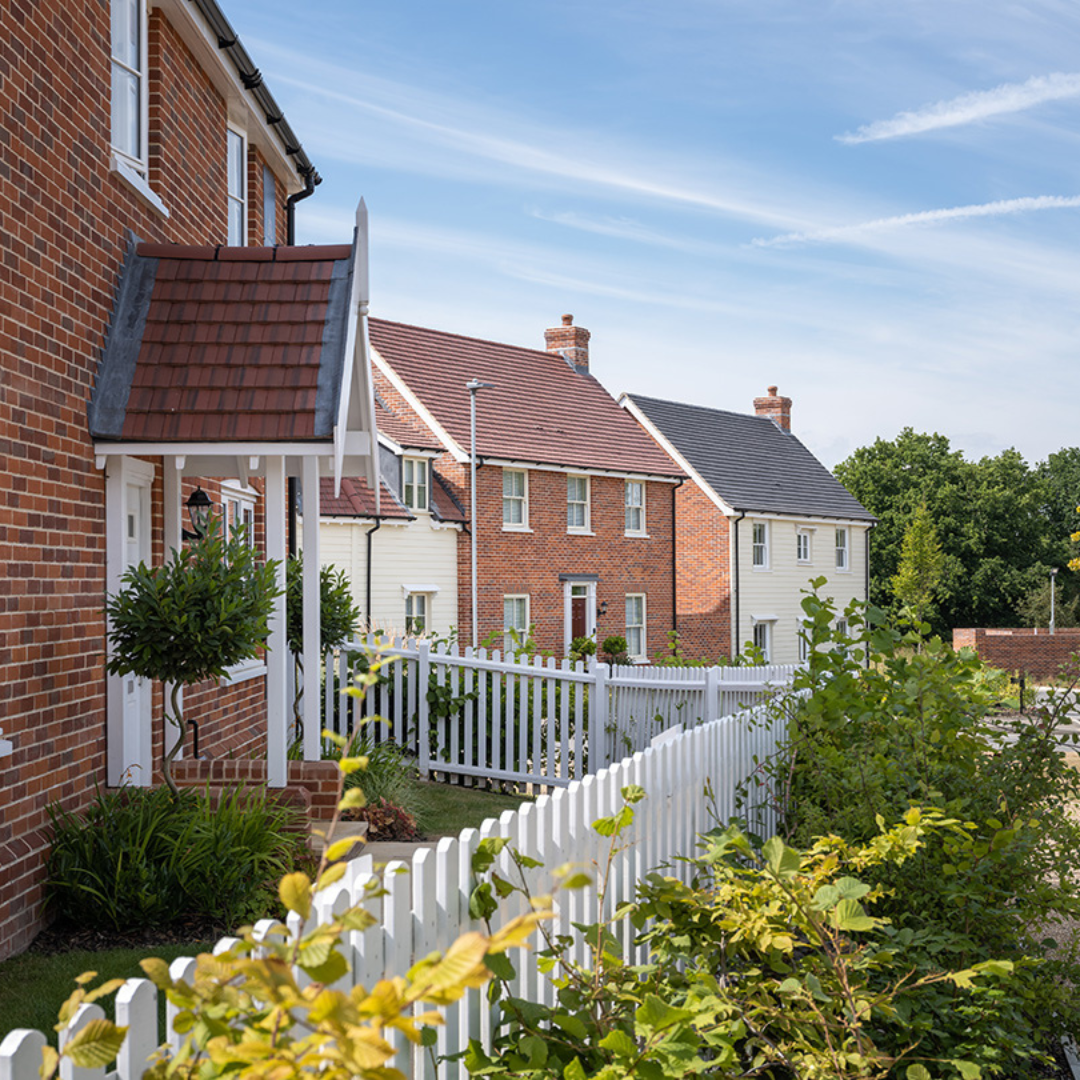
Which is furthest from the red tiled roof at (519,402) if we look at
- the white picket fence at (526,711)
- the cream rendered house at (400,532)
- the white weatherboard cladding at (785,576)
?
the white picket fence at (526,711)

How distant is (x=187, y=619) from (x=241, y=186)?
263 inches

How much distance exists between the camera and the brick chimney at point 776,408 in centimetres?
4569

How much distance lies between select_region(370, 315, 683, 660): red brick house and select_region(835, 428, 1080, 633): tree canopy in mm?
34051

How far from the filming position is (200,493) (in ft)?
28.4

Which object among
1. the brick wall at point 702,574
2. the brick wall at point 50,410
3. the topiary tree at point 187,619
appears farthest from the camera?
the brick wall at point 702,574

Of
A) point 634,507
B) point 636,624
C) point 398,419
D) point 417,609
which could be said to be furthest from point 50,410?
point 636,624

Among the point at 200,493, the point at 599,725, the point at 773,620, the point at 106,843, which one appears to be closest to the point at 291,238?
the point at 200,493

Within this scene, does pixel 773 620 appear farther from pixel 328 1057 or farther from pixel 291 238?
pixel 328 1057

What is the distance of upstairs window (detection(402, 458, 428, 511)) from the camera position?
87.6 ft

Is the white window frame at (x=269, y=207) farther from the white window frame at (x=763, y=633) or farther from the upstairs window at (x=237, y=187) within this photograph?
the white window frame at (x=763, y=633)

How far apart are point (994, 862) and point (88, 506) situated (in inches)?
224

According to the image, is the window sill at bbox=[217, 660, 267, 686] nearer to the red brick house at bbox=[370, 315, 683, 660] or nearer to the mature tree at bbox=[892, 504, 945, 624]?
the red brick house at bbox=[370, 315, 683, 660]

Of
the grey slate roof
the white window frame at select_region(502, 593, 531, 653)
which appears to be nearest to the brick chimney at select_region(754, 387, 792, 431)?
the grey slate roof

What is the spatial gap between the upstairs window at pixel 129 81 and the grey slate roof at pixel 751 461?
28332mm
